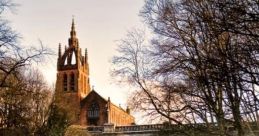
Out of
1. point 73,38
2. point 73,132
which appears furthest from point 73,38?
point 73,132

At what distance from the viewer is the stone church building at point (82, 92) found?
7488 centimetres

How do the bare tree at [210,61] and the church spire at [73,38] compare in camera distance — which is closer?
the bare tree at [210,61]

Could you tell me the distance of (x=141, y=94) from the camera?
21.2 metres

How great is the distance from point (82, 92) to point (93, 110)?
271 inches

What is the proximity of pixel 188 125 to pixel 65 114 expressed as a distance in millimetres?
21228

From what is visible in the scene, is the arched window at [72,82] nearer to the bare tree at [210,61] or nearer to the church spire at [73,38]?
the church spire at [73,38]

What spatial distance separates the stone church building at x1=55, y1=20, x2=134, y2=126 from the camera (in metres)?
74.9

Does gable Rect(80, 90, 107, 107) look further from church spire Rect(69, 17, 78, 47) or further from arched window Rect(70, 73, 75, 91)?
church spire Rect(69, 17, 78, 47)

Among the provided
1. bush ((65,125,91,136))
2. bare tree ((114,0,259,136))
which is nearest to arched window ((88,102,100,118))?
bush ((65,125,91,136))

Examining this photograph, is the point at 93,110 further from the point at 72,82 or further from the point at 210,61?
the point at 210,61

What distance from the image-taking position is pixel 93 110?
76000mm

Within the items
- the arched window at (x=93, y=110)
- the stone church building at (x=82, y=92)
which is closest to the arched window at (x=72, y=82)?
the stone church building at (x=82, y=92)

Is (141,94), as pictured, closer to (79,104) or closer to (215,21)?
(215,21)

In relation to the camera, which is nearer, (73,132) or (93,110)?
(73,132)
